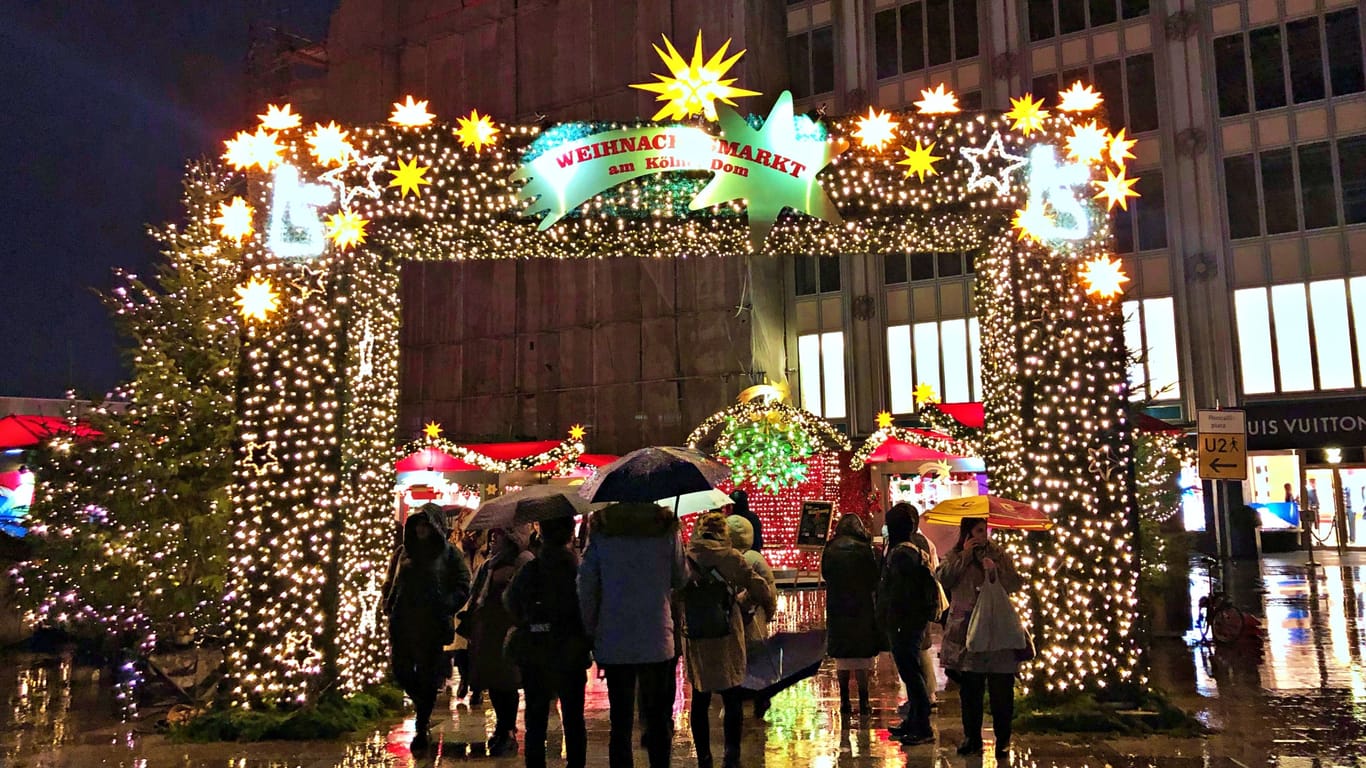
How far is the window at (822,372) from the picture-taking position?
30.0 m

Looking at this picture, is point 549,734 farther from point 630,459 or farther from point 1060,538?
point 1060,538

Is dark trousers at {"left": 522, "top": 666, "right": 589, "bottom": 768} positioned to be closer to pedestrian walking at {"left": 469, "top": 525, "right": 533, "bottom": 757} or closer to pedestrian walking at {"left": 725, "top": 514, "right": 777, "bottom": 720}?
pedestrian walking at {"left": 469, "top": 525, "right": 533, "bottom": 757}

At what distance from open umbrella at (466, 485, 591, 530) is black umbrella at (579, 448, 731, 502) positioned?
0.13 metres

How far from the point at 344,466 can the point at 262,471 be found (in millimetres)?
662

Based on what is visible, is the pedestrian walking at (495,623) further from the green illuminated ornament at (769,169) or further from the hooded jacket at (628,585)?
the green illuminated ornament at (769,169)

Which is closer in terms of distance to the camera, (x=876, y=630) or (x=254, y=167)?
(x=876, y=630)

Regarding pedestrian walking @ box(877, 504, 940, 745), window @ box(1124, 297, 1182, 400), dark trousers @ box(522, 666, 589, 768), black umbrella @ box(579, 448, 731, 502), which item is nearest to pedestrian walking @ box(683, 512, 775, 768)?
black umbrella @ box(579, 448, 731, 502)

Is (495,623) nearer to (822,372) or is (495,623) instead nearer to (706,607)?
(706,607)

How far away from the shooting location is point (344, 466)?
330 inches

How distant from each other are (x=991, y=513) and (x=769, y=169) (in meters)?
3.72

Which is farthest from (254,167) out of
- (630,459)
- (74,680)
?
(74,680)

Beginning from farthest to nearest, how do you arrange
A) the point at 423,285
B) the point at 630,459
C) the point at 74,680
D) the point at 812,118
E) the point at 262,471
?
1. the point at 423,285
2. the point at 74,680
3. the point at 812,118
4. the point at 262,471
5. the point at 630,459

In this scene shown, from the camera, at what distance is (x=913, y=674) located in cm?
707

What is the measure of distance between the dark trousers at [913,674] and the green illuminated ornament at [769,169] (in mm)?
3902
